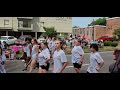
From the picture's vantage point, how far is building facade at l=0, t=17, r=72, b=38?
154ft

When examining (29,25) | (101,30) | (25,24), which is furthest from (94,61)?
(29,25)

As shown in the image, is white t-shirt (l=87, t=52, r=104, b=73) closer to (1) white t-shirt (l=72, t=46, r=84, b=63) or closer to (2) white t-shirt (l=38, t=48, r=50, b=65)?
(2) white t-shirt (l=38, t=48, r=50, b=65)

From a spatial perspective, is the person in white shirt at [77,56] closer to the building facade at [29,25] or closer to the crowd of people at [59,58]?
the crowd of people at [59,58]

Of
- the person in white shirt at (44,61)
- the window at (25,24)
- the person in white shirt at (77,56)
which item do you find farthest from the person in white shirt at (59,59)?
the window at (25,24)

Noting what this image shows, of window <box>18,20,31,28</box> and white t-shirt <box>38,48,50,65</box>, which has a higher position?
window <box>18,20,31,28</box>

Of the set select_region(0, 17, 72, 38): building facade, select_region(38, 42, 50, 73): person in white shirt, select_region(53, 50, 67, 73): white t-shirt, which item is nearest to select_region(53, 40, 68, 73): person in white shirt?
select_region(53, 50, 67, 73): white t-shirt

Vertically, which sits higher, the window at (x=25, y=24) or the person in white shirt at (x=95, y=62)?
the window at (x=25, y=24)

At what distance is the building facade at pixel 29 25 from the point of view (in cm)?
4688

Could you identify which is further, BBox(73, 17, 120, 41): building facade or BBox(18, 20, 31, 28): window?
BBox(18, 20, 31, 28): window

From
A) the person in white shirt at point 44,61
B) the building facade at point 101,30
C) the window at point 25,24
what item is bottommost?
the person in white shirt at point 44,61

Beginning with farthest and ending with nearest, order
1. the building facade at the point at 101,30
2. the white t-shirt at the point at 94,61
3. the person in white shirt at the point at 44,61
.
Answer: the building facade at the point at 101,30, the person in white shirt at the point at 44,61, the white t-shirt at the point at 94,61
